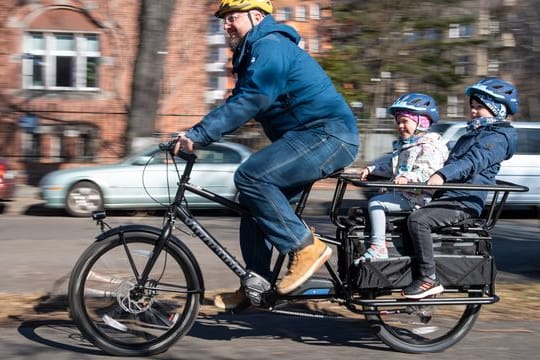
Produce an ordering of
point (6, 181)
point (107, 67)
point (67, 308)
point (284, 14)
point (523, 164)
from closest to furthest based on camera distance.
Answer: point (67, 308), point (6, 181), point (523, 164), point (284, 14), point (107, 67)

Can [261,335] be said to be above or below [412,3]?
below

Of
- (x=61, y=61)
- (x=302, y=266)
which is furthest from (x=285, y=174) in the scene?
(x=61, y=61)

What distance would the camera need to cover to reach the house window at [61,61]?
2355cm

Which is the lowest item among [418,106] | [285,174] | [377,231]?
[377,231]

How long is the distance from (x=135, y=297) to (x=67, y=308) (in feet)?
4.43

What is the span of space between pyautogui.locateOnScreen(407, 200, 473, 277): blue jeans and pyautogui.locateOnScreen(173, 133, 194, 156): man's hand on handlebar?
140 centimetres

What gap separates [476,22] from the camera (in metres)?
21.0

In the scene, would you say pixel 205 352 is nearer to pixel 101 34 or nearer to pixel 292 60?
pixel 292 60

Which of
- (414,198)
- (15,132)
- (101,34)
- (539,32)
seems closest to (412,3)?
(539,32)

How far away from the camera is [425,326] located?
5.57m

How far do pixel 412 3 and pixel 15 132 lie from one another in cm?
1016

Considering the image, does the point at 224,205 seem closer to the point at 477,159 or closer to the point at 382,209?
the point at 382,209

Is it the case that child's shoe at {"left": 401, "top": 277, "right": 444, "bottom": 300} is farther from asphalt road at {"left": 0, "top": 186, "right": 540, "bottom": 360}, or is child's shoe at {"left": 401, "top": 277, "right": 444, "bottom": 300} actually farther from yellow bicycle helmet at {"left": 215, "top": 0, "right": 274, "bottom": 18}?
yellow bicycle helmet at {"left": 215, "top": 0, "right": 274, "bottom": 18}

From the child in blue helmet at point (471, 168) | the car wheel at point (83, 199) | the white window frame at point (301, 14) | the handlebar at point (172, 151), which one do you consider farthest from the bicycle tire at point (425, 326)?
the white window frame at point (301, 14)
